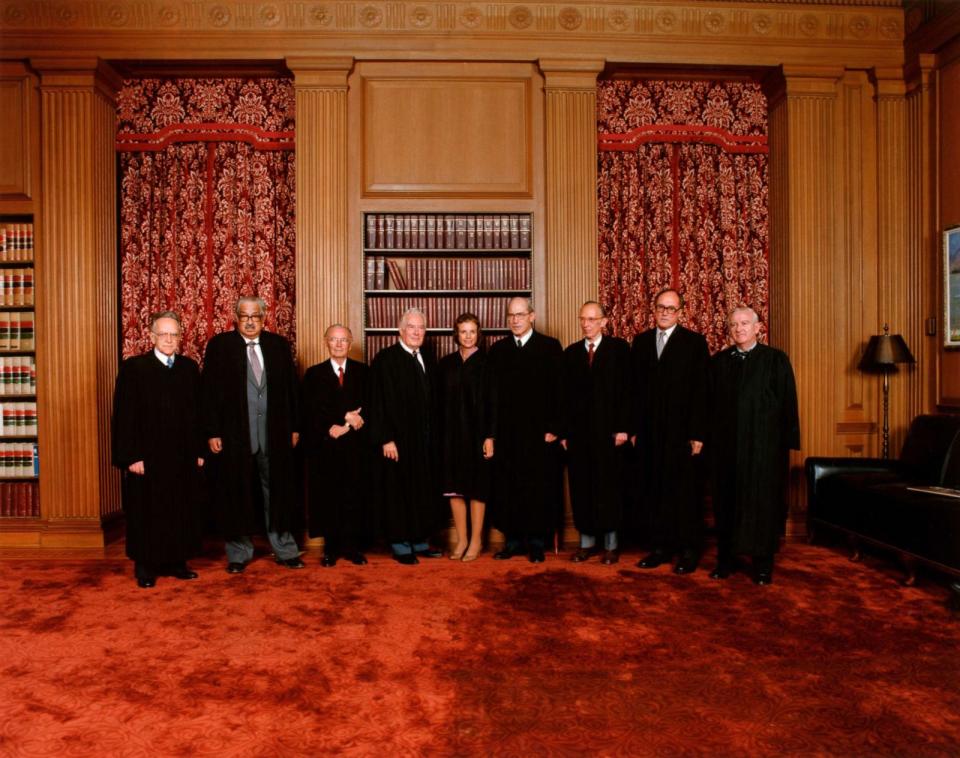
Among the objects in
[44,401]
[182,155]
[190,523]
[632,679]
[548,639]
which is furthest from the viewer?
[182,155]

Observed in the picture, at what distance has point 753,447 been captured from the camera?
4090 mm

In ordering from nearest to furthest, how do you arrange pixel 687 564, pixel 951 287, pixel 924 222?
pixel 687 564 < pixel 951 287 < pixel 924 222

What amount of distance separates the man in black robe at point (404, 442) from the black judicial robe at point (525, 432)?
1.46 ft

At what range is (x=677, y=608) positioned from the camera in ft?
11.8

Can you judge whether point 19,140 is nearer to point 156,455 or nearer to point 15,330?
point 15,330

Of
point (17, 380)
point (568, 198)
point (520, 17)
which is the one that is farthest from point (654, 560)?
point (17, 380)

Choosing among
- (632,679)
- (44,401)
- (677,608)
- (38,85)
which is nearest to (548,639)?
(632,679)

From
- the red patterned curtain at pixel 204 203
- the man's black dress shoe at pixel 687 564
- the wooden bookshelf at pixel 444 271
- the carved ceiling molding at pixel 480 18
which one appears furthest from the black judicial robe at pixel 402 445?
the carved ceiling molding at pixel 480 18

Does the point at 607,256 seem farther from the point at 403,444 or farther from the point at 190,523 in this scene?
the point at 190,523

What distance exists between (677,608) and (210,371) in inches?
121

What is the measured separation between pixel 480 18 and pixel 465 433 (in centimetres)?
304

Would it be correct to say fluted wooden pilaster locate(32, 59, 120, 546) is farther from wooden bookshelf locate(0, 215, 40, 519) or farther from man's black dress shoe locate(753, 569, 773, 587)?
man's black dress shoe locate(753, 569, 773, 587)

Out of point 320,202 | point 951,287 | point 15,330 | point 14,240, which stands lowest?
point 15,330

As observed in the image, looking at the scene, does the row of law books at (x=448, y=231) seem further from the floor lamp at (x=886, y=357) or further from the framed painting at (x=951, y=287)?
the framed painting at (x=951, y=287)
